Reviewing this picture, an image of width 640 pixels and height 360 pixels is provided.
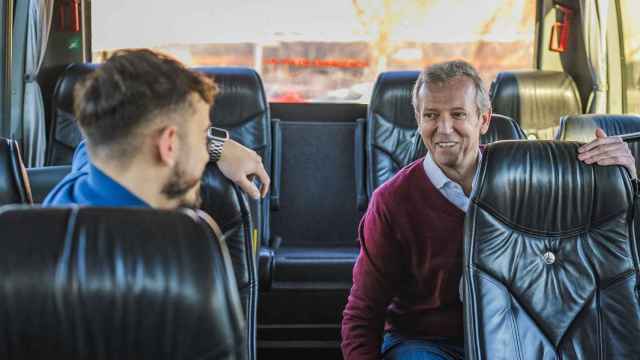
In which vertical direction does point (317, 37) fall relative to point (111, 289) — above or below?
above

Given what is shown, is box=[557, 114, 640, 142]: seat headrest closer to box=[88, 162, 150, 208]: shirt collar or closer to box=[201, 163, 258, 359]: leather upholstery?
box=[201, 163, 258, 359]: leather upholstery

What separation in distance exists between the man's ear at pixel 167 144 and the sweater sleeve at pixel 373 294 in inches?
46.6

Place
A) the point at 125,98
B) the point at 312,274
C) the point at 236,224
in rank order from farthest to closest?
the point at 312,274
the point at 236,224
the point at 125,98

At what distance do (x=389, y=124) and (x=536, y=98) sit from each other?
3.49 ft

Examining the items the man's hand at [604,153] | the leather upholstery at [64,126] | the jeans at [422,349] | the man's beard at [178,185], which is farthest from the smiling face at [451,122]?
the leather upholstery at [64,126]

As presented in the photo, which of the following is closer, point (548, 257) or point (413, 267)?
point (548, 257)

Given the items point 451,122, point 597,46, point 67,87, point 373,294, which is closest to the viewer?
point 373,294

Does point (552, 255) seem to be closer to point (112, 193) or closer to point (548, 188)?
point (548, 188)

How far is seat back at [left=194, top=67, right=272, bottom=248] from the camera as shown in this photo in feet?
14.8

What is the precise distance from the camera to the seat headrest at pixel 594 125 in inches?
150

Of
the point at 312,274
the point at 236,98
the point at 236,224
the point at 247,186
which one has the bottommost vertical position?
the point at 312,274

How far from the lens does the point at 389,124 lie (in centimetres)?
475

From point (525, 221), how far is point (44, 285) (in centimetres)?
148

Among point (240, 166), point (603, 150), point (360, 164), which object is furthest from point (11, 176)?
point (360, 164)
